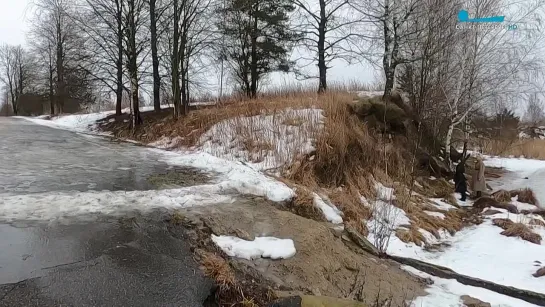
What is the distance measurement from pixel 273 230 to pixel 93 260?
245 centimetres

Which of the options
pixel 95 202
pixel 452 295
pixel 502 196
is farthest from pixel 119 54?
pixel 452 295

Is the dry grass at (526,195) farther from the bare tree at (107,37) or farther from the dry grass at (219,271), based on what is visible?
the bare tree at (107,37)

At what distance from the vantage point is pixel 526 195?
11.8 m

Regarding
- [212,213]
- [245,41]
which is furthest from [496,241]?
[245,41]

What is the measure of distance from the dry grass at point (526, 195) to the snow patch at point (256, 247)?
373 inches

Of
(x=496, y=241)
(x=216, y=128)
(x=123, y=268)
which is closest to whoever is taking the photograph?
(x=123, y=268)

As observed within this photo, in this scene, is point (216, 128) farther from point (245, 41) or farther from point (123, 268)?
point (245, 41)

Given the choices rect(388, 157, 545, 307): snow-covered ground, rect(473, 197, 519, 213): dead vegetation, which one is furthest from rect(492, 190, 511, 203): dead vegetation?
rect(388, 157, 545, 307): snow-covered ground

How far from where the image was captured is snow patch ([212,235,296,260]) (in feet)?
15.7

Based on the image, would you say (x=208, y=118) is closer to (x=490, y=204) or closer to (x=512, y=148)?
(x=490, y=204)

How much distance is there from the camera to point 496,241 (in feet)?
26.8

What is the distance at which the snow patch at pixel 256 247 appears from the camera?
4797 millimetres

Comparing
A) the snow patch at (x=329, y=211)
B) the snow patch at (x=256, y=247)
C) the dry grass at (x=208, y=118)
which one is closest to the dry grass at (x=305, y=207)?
the snow patch at (x=329, y=211)

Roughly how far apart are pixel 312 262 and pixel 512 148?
24.0 metres
